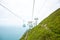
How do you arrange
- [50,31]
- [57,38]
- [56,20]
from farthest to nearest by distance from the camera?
[56,20], [50,31], [57,38]

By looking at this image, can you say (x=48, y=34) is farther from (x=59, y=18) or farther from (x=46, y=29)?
(x=59, y=18)

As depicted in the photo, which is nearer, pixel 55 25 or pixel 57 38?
pixel 57 38

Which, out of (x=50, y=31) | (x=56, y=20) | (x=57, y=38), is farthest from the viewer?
(x=56, y=20)

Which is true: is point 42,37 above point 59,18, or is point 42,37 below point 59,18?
below

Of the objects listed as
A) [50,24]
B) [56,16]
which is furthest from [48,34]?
[56,16]

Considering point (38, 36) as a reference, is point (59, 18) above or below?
above

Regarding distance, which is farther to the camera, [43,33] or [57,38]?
[43,33]

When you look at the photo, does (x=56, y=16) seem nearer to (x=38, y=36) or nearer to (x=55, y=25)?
(x=55, y=25)

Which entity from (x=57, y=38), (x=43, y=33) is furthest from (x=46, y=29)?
(x=57, y=38)
